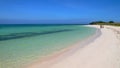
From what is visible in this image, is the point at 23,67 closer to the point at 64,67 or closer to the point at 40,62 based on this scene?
the point at 40,62

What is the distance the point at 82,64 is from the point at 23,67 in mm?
2149

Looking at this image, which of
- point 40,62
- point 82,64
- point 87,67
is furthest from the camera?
point 40,62

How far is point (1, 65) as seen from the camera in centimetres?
612

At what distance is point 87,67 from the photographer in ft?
18.6

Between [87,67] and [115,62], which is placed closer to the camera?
[87,67]

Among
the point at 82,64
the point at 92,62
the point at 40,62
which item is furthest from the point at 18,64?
the point at 92,62

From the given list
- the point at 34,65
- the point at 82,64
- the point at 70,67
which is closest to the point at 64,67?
the point at 70,67

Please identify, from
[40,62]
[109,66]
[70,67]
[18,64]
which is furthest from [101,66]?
[18,64]

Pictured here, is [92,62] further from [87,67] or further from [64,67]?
[64,67]

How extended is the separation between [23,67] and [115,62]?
3434 millimetres

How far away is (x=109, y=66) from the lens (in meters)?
5.73

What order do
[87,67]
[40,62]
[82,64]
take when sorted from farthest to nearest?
[40,62]
[82,64]
[87,67]

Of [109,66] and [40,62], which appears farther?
[40,62]

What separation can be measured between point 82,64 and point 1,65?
302 centimetres
